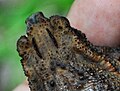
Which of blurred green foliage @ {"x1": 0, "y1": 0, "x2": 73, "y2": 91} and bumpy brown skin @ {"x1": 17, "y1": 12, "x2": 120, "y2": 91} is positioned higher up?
blurred green foliage @ {"x1": 0, "y1": 0, "x2": 73, "y2": 91}

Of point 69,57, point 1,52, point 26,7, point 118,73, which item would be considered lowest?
point 118,73

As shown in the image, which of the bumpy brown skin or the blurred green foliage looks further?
the blurred green foliage

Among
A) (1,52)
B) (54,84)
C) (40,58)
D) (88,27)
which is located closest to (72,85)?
(54,84)

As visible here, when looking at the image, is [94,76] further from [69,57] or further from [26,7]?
[26,7]

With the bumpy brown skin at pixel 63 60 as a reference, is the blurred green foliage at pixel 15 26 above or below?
above

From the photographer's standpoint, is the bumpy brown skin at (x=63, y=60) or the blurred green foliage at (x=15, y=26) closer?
the bumpy brown skin at (x=63, y=60)
